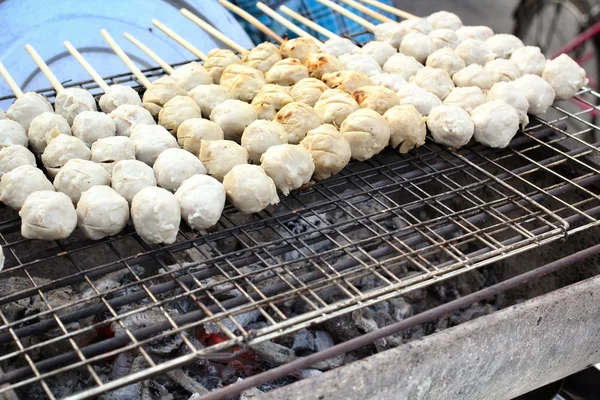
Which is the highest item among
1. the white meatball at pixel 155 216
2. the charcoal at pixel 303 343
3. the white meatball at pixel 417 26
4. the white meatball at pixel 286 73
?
the white meatball at pixel 417 26

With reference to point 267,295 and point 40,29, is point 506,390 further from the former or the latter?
point 40,29

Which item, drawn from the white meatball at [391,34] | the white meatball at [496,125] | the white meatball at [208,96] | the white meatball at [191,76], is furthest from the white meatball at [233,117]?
the white meatball at [391,34]

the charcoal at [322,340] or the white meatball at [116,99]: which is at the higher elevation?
the white meatball at [116,99]

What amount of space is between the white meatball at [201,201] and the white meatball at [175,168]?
0.29ft

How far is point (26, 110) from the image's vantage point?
3.03 metres

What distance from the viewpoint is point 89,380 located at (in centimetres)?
268

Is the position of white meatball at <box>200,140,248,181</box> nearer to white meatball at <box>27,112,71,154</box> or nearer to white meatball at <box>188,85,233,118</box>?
white meatball at <box>188,85,233,118</box>

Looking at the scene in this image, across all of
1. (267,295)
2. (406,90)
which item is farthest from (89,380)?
(406,90)

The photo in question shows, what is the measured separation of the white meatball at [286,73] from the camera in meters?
3.39

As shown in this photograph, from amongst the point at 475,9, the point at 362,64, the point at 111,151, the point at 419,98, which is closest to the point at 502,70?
the point at 419,98

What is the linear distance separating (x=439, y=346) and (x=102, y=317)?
4.66 ft

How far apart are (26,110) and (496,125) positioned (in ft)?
6.53

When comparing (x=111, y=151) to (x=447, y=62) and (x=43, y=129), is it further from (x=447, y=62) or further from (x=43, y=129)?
(x=447, y=62)

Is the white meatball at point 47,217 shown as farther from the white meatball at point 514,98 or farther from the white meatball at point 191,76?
the white meatball at point 514,98
